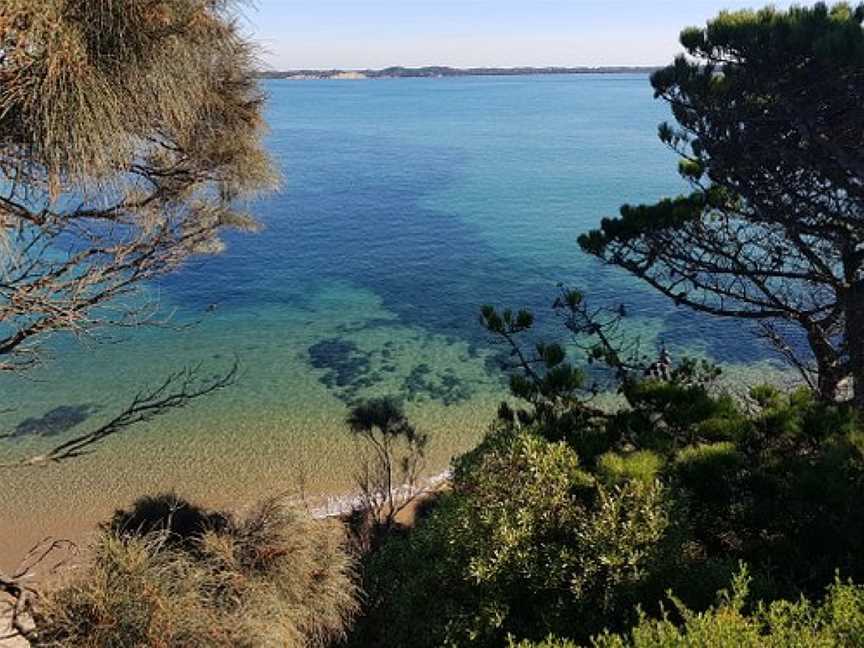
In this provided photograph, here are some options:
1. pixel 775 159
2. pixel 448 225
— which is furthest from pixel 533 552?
pixel 448 225

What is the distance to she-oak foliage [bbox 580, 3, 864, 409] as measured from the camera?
786 centimetres

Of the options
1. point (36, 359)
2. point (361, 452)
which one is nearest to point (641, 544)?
point (36, 359)

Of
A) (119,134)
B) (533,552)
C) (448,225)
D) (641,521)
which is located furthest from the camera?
(448,225)

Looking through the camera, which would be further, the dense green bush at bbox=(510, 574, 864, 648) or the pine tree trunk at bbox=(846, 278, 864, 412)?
the pine tree trunk at bbox=(846, 278, 864, 412)

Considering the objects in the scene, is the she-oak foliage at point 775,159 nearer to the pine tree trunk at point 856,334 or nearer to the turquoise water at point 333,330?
the pine tree trunk at point 856,334

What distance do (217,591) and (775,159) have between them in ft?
29.8

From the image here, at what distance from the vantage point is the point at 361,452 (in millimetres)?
15617

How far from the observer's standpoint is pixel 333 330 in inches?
909

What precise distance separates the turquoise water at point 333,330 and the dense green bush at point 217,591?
412 cm

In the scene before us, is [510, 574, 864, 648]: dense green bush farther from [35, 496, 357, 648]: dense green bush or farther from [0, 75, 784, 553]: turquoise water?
[0, 75, 784, 553]: turquoise water

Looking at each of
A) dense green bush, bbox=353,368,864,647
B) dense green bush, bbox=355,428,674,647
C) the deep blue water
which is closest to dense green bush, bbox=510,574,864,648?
dense green bush, bbox=353,368,864,647

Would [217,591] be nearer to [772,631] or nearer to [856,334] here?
[772,631]

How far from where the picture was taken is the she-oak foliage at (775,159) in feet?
25.8

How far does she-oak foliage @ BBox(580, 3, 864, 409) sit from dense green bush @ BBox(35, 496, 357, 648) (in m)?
6.17
